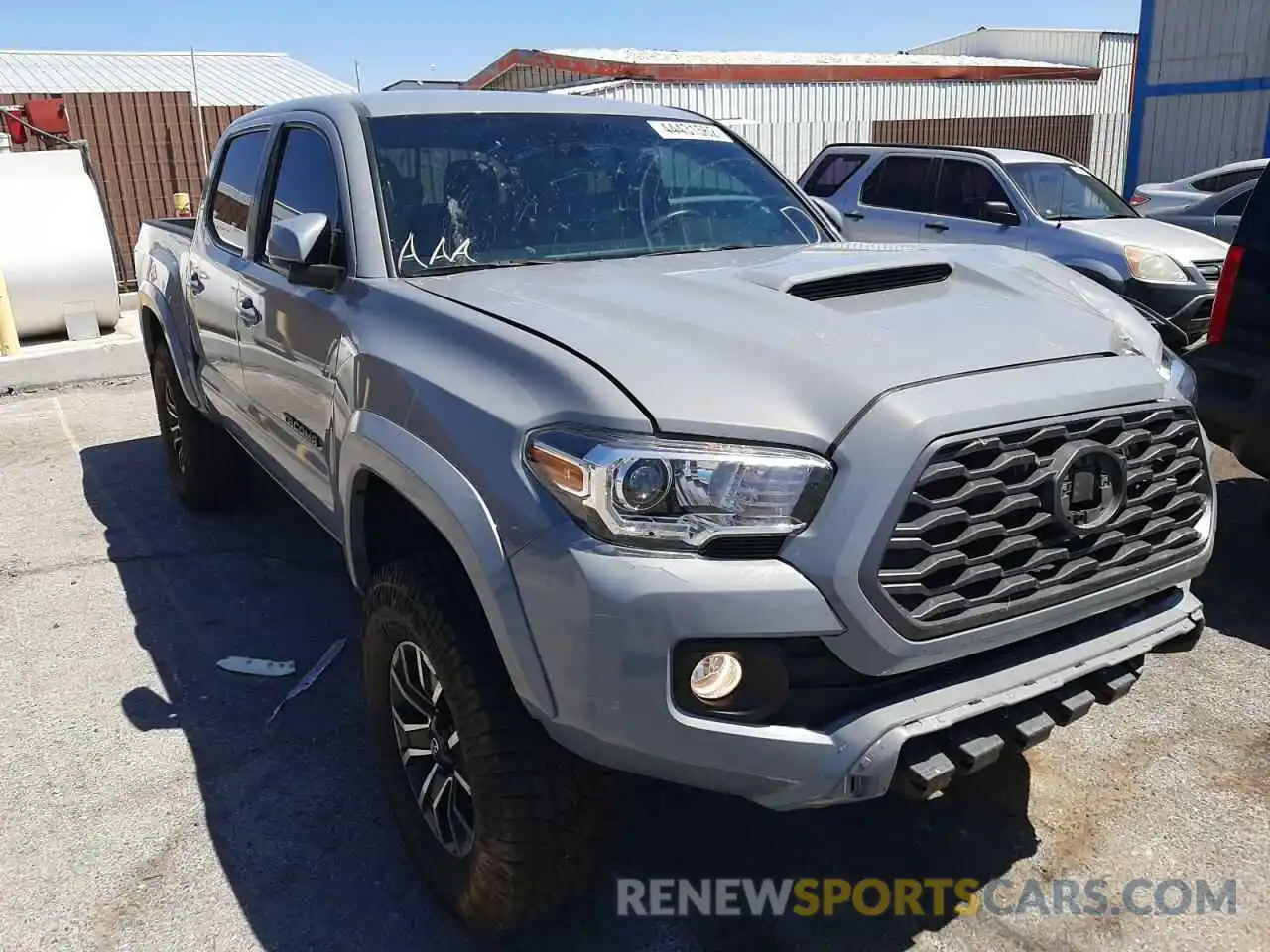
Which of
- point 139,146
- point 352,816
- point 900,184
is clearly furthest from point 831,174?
point 352,816

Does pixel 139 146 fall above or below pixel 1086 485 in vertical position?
above

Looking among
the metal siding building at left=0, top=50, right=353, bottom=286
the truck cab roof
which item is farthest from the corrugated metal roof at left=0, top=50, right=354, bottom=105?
the truck cab roof

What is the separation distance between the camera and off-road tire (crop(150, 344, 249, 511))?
5309mm

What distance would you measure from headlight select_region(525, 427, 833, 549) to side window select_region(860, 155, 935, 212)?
9.06m

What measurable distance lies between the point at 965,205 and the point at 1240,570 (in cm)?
618

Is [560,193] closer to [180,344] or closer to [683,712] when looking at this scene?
[683,712]

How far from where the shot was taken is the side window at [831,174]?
11.2 meters

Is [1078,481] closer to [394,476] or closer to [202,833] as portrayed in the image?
[394,476]

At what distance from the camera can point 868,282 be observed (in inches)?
107

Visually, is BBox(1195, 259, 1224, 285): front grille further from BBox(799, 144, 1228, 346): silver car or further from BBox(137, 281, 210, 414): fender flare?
BBox(137, 281, 210, 414): fender flare

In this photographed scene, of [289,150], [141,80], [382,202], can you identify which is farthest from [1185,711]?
[141,80]

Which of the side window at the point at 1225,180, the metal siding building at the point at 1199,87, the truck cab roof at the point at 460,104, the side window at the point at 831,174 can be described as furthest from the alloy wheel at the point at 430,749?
the metal siding building at the point at 1199,87

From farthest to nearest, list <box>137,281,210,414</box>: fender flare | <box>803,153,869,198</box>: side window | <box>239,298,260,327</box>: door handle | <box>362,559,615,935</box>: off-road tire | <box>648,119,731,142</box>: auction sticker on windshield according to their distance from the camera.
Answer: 1. <box>803,153,869,198</box>: side window
2. <box>137,281,210,414</box>: fender flare
3. <box>648,119,731,142</box>: auction sticker on windshield
4. <box>239,298,260,327</box>: door handle
5. <box>362,559,615,935</box>: off-road tire

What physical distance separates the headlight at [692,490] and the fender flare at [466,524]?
0.79 ft
